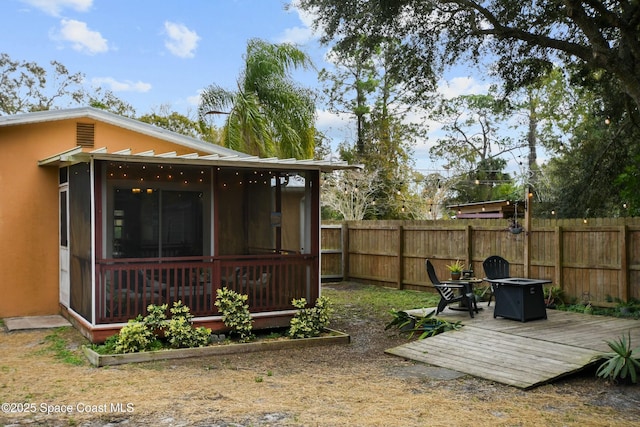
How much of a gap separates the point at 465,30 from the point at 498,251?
4.68 meters

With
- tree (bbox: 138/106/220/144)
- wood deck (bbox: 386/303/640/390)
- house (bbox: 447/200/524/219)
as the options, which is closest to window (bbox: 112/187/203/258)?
wood deck (bbox: 386/303/640/390)

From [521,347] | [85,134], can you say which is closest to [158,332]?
[85,134]

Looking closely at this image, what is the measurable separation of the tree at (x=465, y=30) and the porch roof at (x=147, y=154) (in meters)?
2.89

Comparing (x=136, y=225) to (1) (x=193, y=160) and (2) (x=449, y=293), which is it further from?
(2) (x=449, y=293)

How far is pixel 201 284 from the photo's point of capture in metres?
8.41

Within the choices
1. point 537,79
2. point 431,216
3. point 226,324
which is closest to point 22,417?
point 226,324

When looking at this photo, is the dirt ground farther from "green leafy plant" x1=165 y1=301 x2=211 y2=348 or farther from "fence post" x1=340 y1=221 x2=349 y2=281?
"fence post" x1=340 y1=221 x2=349 y2=281

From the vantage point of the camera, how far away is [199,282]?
8344 millimetres

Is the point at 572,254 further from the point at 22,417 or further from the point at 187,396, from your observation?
the point at 22,417

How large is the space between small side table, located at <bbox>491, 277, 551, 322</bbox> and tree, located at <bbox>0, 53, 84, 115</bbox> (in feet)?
88.2

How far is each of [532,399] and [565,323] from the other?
353cm

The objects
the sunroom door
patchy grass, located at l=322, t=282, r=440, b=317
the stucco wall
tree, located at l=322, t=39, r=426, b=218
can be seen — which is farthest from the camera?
tree, located at l=322, t=39, r=426, b=218

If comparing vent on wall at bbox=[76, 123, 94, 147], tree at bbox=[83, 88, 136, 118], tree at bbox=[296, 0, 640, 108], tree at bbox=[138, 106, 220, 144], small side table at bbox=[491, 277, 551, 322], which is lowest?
small side table at bbox=[491, 277, 551, 322]

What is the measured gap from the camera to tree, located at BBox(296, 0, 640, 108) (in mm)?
9750
